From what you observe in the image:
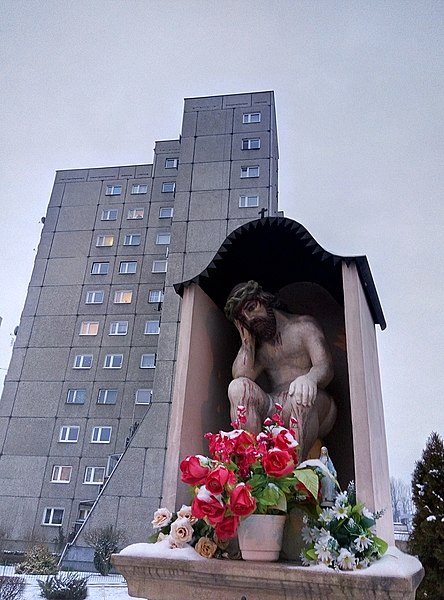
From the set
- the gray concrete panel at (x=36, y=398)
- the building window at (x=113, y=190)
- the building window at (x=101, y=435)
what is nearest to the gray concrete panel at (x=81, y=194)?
the building window at (x=113, y=190)

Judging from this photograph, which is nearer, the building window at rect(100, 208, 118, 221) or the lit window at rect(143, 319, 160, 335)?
the lit window at rect(143, 319, 160, 335)

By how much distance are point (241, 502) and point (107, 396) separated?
560 inches

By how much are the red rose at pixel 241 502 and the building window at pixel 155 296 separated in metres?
14.7

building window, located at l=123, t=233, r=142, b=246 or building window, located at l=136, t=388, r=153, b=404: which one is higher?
building window, located at l=123, t=233, r=142, b=246

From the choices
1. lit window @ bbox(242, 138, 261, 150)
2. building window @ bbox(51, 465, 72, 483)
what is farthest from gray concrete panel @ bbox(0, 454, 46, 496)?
lit window @ bbox(242, 138, 261, 150)

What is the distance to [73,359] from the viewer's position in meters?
15.4

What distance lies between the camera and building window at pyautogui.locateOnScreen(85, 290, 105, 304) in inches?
637

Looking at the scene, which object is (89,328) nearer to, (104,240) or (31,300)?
(31,300)

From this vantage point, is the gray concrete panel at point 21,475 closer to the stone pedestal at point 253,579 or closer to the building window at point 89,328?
the building window at point 89,328

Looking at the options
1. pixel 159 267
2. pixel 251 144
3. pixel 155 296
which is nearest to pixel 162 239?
pixel 159 267

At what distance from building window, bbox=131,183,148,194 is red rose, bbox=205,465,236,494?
1780cm

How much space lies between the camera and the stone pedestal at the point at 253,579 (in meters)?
1.17

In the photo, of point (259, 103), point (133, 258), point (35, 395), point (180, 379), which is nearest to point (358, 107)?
point (180, 379)

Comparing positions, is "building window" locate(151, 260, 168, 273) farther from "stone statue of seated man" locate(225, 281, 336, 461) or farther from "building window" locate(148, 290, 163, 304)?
"stone statue of seated man" locate(225, 281, 336, 461)
